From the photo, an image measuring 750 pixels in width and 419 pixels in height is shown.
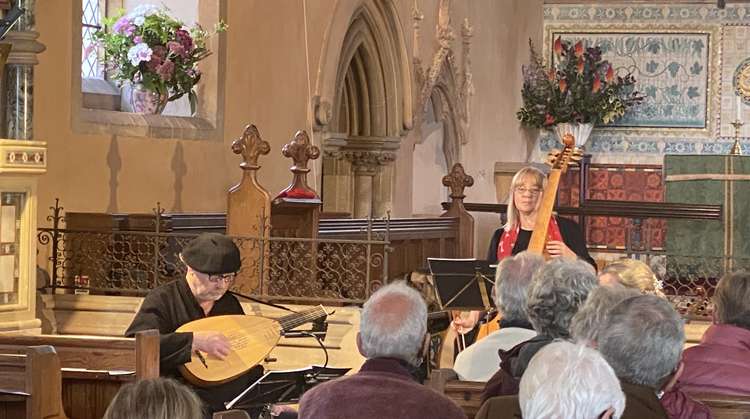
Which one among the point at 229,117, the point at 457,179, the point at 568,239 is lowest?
the point at 568,239

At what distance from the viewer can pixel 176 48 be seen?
398 inches

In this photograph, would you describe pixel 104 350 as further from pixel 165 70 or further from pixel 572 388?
pixel 165 70

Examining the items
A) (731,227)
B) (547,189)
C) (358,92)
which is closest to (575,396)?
(547,189)

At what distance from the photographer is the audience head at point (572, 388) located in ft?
10.1

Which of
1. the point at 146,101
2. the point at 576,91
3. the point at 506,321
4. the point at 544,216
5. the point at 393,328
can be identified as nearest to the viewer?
the point at 393,328

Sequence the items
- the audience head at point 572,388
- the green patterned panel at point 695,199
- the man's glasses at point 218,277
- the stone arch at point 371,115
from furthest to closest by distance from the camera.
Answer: the stone arch at point 371,115 < the green patterned panel at point 695,199 < the man's glasses at point 218,277 < the audience head at point 572,388

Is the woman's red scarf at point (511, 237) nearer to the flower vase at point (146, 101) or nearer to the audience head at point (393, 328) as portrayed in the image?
the audience head at point (393, 328)

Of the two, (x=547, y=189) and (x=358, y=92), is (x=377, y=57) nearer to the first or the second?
(x=358, y=92)

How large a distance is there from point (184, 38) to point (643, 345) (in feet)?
23.1

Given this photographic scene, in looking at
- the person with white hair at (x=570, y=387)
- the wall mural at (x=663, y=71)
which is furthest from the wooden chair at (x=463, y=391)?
the wall mural at (x=663, y=71)

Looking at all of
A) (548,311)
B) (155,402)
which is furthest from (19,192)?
(155,402)

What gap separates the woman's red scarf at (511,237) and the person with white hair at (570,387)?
13.2 feet

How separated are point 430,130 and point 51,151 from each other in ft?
29.9

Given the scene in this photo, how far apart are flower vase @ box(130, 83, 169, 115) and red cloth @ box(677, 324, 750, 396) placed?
22.4 ft
